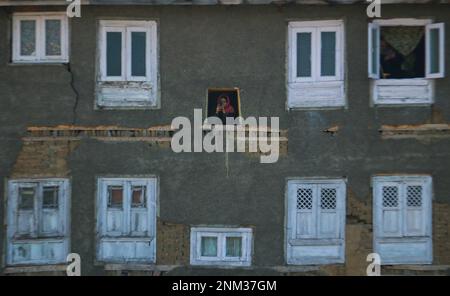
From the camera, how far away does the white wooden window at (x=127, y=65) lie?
1183 cm

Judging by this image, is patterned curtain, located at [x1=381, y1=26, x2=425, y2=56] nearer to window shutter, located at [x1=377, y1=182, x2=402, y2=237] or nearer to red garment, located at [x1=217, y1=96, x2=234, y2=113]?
window shutter, located at [x1=377, y1=182, x2=402, y2=237]

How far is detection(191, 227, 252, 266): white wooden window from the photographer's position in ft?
38.6

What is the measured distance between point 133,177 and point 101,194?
2.02 feet

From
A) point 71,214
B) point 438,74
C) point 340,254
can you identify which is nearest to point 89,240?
point 71,214

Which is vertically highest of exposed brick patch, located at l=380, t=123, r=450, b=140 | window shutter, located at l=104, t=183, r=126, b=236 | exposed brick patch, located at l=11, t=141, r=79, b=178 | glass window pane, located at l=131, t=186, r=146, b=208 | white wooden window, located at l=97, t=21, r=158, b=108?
white wooden window, located at l=97, t=21, r=158, b=108

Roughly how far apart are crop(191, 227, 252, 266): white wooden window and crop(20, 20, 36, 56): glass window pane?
4130 millimetres

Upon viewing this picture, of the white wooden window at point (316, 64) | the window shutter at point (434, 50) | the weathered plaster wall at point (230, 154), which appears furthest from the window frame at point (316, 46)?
the window shutter at point (434, 50)

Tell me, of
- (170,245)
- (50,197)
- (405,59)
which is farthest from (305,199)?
(50,197)

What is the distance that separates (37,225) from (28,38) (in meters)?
3.20

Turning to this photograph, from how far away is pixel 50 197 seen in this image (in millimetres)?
11852

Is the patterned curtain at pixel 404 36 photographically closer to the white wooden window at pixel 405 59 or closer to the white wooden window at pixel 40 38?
the white wooden window at pixel 405 59

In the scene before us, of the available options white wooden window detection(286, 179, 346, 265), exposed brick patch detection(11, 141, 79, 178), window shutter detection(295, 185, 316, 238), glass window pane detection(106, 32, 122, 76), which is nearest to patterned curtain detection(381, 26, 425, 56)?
white wooden window detection(286, 179, 346, 265)

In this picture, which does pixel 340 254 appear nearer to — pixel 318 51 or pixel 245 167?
pixel 245 167

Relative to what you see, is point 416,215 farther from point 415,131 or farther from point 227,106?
point 227,106
